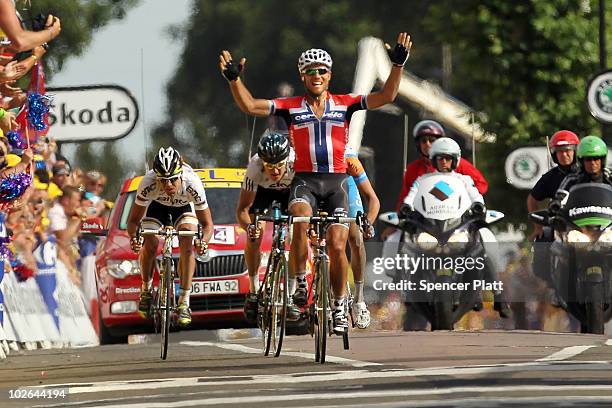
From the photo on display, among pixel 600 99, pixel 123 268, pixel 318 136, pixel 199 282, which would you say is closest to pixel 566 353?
pixel 318 136

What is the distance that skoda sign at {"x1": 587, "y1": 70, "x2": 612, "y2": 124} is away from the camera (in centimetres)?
2986

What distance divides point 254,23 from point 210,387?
157 feet

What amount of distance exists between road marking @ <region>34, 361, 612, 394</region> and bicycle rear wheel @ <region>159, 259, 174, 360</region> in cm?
252

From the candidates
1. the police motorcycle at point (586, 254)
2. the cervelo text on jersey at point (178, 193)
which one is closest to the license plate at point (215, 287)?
A: the cervelo text on jersey at point (178, 193)

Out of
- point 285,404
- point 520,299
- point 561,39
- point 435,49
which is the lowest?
point 285,404

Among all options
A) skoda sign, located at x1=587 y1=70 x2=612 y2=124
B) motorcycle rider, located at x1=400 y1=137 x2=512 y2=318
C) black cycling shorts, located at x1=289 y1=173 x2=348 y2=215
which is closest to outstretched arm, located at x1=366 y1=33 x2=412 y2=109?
black cycling shorts, located at x1=289 y1=173 x2=348 y2=215

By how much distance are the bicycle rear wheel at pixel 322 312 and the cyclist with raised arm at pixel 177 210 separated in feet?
6.31

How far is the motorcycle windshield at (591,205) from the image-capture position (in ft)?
68.7

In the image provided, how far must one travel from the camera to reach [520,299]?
2162 cm

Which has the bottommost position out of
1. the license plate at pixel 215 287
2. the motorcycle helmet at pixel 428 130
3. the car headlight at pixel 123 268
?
the license plate at pixel 215 287

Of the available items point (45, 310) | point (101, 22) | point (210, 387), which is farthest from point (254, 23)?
point (210, 387)

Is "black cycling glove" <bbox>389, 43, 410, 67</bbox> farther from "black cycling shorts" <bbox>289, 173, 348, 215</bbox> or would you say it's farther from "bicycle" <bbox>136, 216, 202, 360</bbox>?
"bicycle" <bbox>136, 216, 202, 360</bbox>

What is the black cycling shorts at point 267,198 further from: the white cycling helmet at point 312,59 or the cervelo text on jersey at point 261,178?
the white cycling helmet at point 312,59

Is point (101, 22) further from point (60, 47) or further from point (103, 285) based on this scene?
point (103, 285)
